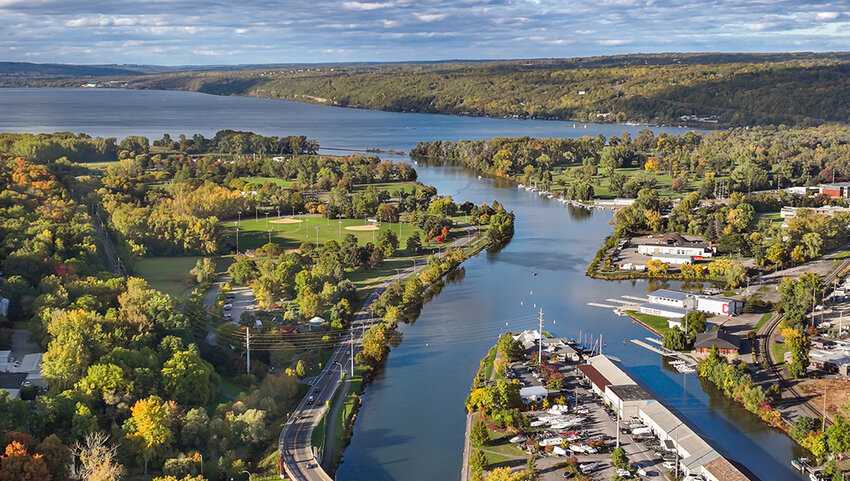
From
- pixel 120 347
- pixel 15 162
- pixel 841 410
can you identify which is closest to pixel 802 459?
pixel 841 410

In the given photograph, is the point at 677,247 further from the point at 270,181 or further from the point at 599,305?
the point at 270,181

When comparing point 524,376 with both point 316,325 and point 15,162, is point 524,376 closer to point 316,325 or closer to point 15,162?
point 316,325

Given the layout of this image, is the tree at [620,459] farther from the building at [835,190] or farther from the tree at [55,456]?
the building at [835,190]

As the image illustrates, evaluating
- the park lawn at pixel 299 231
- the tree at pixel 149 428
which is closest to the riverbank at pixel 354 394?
the tree at pixel 149 428

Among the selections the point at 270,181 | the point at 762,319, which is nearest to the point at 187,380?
the point at 762,319

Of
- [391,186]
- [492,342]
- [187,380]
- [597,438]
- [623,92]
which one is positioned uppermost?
[623,92]

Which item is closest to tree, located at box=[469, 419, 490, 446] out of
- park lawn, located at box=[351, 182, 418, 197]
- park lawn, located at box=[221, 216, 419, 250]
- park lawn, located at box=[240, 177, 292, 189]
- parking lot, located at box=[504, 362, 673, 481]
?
parking lot, located at box=[504, 362, 673, 481]

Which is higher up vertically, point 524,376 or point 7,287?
point 7,287
